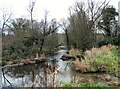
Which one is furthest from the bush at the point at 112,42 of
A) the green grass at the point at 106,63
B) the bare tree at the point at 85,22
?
the green grass at the point at 106,63

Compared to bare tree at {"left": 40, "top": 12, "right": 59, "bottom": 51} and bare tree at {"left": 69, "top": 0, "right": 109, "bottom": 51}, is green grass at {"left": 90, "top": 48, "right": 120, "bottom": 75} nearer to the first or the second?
bare tree at {"left": 69, "top": 0, "right": 109, "bottom": 51}

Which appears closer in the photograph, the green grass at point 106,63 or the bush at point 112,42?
the green grass at point 106,63

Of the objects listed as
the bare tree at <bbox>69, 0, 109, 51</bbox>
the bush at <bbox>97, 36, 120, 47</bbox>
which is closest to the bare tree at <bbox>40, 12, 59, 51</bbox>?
the bare tree at <bbox>69, 0, 109, 51</bbox>

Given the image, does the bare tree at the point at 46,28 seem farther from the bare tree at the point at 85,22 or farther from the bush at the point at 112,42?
the bush at the point at 112,42

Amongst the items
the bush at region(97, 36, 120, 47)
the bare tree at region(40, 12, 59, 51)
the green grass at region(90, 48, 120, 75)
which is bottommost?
the green grass at region(90, 48, 120, 75)

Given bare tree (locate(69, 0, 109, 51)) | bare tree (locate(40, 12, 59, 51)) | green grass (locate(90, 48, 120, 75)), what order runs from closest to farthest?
green grass (locate(90, 48, 120, 75))
bare tree (locate(69, 0, 109, 51))
bare tree (locate(40, 12, 59, 51))

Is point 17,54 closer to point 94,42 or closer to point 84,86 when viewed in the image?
point 94,42

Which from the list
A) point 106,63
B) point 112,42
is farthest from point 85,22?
point 106,63

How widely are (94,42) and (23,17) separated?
23.9 feet

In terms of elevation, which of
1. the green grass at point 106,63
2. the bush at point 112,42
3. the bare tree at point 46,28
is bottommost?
the green grass at point 106,63

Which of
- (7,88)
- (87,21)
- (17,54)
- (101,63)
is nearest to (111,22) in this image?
(87,21)

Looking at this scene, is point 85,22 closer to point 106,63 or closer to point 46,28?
point 46,28

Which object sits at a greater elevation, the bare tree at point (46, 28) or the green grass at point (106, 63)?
the bare tree at point (46, 28)

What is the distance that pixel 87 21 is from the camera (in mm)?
20156
